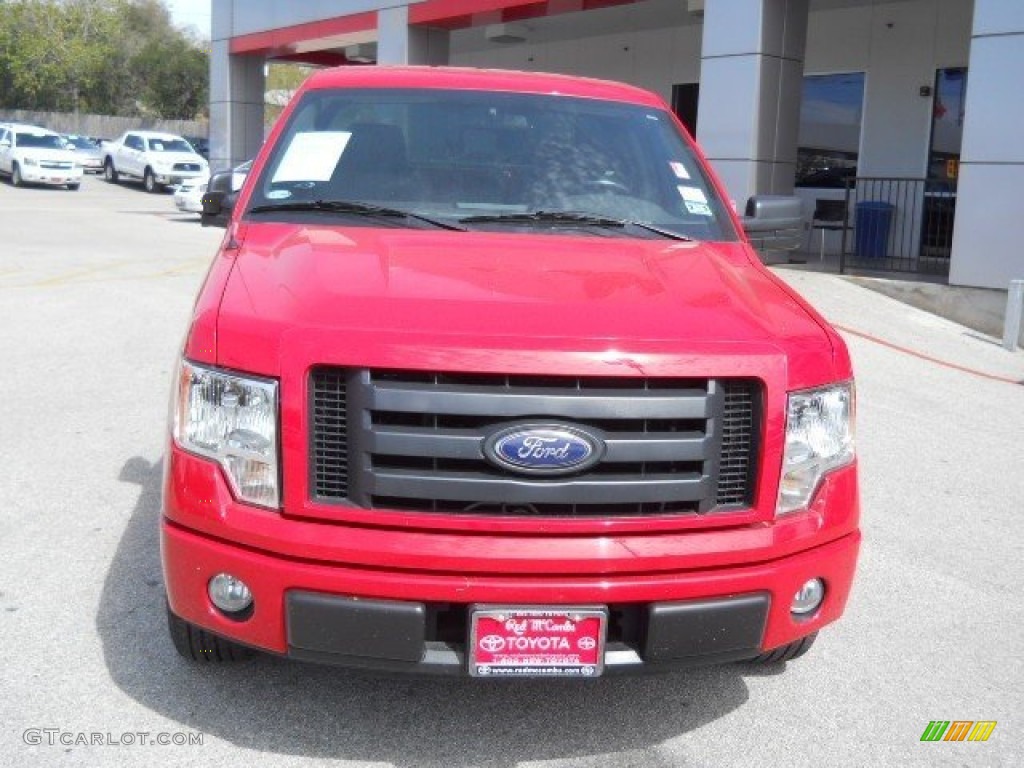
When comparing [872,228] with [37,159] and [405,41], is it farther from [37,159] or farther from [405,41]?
[37,159]

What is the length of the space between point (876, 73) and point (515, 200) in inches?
550

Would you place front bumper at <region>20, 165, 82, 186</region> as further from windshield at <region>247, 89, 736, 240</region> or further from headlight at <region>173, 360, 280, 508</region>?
headlight at <region>173, 360, 280, 508</region>

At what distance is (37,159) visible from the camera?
3184 centimetres

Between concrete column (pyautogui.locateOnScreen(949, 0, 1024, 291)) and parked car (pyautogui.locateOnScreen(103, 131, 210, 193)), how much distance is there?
23.1m

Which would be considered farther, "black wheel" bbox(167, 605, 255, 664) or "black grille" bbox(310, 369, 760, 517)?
"black wheel" bbox(167, 605, 255, 664)

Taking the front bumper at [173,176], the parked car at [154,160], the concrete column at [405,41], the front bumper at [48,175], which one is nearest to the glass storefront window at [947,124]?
the concrete column at [405,41]

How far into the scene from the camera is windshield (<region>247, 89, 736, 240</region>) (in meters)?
4.08

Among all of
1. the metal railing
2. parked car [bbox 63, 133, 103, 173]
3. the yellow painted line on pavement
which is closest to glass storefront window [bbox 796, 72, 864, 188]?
the metal railing

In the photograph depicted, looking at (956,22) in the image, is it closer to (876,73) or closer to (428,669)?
(876,73)

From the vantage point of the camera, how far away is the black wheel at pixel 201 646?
3299 millimetres

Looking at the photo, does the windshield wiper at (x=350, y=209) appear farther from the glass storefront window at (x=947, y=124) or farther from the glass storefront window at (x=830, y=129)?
the glass storefront window at (x=830, y=129)

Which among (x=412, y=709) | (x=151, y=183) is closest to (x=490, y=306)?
(x=412, y=709)

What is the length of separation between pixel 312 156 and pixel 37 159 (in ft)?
102

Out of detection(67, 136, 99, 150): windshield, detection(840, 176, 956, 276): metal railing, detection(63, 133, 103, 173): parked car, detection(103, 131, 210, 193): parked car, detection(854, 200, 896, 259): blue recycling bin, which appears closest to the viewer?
detection(840, 176, 956, 276): metal railing
